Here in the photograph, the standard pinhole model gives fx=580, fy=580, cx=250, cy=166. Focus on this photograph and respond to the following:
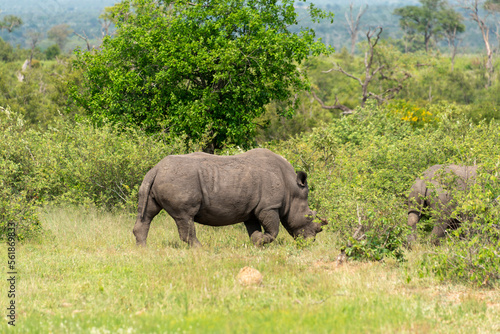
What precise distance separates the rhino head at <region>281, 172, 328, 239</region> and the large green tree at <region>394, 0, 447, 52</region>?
9253 centimetres

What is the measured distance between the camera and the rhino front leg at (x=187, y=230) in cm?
1009

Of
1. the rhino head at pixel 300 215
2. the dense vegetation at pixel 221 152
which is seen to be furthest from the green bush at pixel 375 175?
the rhino head at pixel 300 215

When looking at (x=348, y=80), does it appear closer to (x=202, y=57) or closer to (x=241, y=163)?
(x=202, y=57)

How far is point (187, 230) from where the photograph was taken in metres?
10.1

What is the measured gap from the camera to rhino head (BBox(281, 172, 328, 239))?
11.0m

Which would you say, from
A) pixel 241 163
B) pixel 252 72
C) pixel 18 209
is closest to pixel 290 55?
pixel 252 72

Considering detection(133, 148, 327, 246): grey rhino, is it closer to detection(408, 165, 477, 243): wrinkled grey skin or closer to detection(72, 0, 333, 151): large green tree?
detection(408, 165, 477, 243): wrinkled grey skin

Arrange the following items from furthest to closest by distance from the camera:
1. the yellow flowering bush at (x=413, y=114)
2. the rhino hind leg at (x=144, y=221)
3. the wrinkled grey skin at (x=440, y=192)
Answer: the yellow flowering bush at (x=413, y=114)
the rhino hind leg at (x=144, y=221)
the wrinkled grey skin at (x=440, y=192)

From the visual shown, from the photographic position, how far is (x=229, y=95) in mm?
18297

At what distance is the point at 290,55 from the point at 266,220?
914 cm

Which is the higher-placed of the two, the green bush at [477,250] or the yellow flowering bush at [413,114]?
the green bush at [477,250]

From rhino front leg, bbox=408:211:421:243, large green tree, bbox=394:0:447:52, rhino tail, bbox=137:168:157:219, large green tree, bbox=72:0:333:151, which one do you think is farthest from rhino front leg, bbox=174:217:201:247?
large green tree, bbox=394:0:447:52

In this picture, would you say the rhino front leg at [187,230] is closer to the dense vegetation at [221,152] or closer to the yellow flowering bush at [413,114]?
the dense vegetation at [221,152]

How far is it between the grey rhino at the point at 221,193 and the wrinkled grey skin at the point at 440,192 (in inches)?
72.6
